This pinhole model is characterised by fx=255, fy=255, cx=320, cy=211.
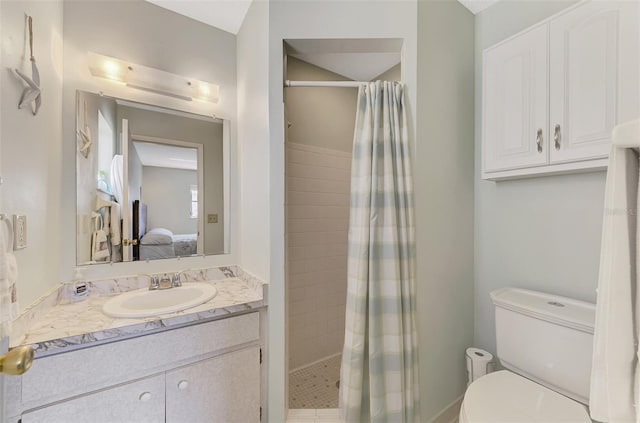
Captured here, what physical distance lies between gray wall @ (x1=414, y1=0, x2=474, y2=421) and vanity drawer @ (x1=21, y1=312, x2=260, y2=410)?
102cm

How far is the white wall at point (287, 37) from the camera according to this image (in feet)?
4.46

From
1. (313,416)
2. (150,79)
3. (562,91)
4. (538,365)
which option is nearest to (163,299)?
(313,416)

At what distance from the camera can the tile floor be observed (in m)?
1.48

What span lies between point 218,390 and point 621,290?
1.53 meters

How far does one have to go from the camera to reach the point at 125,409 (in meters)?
1.05

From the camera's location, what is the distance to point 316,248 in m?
2.16

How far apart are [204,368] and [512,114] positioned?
2011 mm

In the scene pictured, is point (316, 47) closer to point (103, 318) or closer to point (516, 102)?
point (516, 102)

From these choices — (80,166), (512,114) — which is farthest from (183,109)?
(512,114)

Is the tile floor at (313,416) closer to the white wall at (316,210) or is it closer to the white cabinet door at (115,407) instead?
the white wall at (316,210)

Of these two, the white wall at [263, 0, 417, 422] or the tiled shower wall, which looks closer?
the white wall at [263, 0, 417, 422]

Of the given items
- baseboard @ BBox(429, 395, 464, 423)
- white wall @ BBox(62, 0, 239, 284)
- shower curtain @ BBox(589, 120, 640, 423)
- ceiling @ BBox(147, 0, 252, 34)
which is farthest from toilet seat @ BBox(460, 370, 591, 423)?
ceiling @ BBox(147, 0, 252, 34)

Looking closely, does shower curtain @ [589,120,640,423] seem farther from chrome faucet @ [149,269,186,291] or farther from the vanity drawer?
chrome faucet @ [149,269,186,291]

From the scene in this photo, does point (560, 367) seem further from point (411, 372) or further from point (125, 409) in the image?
point (125, 409)
